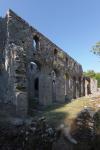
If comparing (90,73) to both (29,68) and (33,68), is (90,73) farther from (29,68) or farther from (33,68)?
(29,68)

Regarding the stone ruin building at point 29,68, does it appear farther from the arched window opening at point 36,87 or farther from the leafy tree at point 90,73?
the leafy tree at point 90,73

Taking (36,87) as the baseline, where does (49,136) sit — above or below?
below

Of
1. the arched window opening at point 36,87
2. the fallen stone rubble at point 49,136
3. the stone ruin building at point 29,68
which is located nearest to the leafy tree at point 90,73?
the stone ruin building at point 29,68

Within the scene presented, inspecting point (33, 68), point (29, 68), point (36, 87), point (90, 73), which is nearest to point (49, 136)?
point (29, 68)

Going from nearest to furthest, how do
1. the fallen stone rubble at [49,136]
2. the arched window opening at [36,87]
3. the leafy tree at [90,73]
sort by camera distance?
the fallen stone rubble at [49,136] < the arched window opening at [36,87] < the leafy tree at [90,73]

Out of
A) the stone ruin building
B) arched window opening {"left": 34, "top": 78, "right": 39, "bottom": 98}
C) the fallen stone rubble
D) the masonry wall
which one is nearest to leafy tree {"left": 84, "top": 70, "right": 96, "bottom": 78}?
the stone ruin building

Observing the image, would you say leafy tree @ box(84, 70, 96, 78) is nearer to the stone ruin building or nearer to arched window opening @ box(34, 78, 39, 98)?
the stone ruin building

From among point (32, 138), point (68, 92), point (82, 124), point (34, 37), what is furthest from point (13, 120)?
point (68, 92)

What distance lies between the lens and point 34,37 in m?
21.5

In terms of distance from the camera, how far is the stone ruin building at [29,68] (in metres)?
16.1

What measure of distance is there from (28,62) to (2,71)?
2.72 meters

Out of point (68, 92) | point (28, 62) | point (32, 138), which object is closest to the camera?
point (32, 138)

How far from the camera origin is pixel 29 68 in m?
20.5

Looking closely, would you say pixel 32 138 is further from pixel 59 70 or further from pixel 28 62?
pixel 59 70
